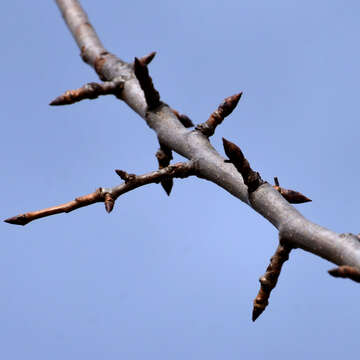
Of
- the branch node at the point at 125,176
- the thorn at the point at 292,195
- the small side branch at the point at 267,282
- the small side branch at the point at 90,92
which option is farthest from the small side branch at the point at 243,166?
the small side branch at the point at 90,92

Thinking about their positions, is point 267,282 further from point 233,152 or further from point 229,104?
point 229,104

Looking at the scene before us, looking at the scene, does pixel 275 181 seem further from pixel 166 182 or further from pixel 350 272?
pixel 350 272

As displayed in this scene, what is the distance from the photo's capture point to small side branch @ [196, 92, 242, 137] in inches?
122

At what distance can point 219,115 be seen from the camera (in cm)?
317

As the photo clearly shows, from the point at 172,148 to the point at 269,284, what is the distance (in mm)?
929

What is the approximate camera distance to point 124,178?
9.40 ft

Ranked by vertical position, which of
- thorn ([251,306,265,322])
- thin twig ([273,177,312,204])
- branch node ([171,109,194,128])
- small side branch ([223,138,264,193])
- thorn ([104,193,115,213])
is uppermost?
branch node ([171,109,194,128])

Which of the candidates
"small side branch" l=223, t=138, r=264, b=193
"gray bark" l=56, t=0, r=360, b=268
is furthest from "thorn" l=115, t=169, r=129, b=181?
"small side branch" l=223, t=138, r=264, b=193

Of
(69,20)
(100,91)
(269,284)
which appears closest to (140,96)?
(100,91)

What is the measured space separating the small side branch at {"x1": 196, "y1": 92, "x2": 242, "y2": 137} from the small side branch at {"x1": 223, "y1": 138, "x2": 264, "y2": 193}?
56 cm

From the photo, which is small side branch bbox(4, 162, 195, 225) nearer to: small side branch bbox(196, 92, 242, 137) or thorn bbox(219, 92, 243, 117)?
small side branch bbox(196, 92, 242, 137)

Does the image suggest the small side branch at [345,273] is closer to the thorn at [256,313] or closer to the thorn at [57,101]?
the thorn at [256,313]

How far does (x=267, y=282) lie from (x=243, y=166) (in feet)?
1.53

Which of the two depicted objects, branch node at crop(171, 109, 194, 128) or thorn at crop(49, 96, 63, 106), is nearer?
thorn at crop(49, 96, 63, 106)
